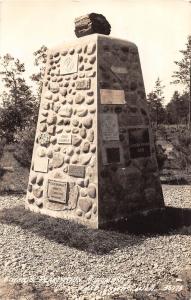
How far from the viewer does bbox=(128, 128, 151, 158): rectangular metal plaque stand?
768cm

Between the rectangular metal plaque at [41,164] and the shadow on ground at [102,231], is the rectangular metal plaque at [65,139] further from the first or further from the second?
the shadow on ground at [102,231]

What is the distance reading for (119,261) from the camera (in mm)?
5738

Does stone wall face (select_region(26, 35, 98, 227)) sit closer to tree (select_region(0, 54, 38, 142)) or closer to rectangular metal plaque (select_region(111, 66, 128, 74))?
rectangular metal plaque (select_region(111, 66, 128, 74))

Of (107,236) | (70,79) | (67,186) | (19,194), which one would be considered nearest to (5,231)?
(67,186)

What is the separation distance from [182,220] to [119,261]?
242cm

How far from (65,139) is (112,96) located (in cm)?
114

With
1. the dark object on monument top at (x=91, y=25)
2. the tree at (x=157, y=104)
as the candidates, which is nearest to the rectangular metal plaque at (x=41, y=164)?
the dark object on monument top at (x=91, y=25)

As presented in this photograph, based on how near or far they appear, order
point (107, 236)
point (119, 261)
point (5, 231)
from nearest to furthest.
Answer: point (119, 261), point (107, 236), point (5, 231)

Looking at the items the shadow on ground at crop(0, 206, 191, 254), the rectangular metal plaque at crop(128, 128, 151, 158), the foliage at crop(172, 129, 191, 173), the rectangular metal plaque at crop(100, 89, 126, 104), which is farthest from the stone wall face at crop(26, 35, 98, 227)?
the foliage at crop(172, 129, 191, 173)

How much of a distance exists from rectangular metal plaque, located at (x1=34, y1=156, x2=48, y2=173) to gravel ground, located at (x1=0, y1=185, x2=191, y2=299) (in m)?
0.90

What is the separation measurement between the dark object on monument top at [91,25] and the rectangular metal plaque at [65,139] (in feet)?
6.06

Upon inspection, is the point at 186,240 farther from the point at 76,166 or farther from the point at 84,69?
the point at 84,69

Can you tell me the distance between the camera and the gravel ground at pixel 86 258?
16.3ft

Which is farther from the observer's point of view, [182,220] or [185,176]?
[185,176]
